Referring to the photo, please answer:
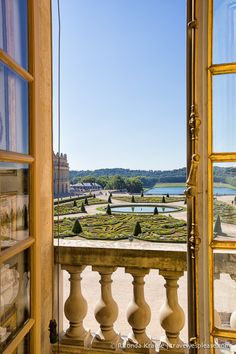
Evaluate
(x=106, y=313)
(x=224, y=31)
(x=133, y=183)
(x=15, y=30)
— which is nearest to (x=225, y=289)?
(x=106, y=313)

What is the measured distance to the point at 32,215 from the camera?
99cm

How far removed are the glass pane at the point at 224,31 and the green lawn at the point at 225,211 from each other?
51 cm

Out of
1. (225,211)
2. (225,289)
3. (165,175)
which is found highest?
(165,175)

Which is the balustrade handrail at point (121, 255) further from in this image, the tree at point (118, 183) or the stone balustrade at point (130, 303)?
the tree at point (118, 183)

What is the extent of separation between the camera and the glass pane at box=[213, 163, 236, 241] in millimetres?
999

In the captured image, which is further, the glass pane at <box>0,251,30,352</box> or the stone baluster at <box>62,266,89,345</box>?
the stone baluster at <box>62,266,89,345</box>

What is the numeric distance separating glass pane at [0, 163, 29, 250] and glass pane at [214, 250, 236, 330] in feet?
2.29

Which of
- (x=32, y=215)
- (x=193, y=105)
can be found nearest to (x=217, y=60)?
(x=193, y=105)

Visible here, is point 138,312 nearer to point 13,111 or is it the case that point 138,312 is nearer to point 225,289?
point 225,289

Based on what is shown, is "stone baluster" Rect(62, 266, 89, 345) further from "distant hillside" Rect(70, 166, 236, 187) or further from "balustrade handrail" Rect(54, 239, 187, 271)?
"distant hillside" Rect(70, 166, 236, 187)

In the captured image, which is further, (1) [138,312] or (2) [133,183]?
(2) [133,183]

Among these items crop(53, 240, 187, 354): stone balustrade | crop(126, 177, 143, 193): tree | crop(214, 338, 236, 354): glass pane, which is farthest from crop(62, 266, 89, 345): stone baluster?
crop(126, 177, 143, 193): tree

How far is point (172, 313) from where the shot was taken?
1.17 meters

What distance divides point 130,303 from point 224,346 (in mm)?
398
